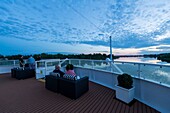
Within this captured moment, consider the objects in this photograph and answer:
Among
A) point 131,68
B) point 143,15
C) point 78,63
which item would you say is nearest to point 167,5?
point 143,15

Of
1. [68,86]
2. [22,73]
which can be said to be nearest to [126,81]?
[68,86]

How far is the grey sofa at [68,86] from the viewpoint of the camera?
3.19 metres

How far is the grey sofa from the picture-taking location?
10.5 ft

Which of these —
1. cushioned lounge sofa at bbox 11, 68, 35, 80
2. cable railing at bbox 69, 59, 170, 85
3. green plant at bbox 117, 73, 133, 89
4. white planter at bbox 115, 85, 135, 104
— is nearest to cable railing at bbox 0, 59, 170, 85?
cable railing at bbox 69, 59, 170, 85

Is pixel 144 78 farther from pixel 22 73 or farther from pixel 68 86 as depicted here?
pixel 22 73

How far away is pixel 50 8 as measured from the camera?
7.27m

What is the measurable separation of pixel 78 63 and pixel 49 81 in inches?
111

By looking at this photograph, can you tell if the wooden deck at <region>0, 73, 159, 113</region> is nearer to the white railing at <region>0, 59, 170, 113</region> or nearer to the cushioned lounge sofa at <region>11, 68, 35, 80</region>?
the white railing at <region>0, 59, 170, 113</region>

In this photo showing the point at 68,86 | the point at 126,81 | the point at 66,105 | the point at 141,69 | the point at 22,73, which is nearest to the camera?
the point at 66,105

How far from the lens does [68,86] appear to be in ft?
10.8

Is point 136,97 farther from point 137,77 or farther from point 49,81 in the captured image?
point 49,81

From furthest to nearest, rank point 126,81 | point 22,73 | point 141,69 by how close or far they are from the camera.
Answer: point 22,73, point 141,69, point 126,81

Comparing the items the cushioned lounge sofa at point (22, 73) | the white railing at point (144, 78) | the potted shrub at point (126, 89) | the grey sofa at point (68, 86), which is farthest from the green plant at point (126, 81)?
the cushioned lounge sofa at point (22, 73)

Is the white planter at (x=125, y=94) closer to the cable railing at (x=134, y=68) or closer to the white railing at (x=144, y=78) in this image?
the white railing at (x=144, y=78)
